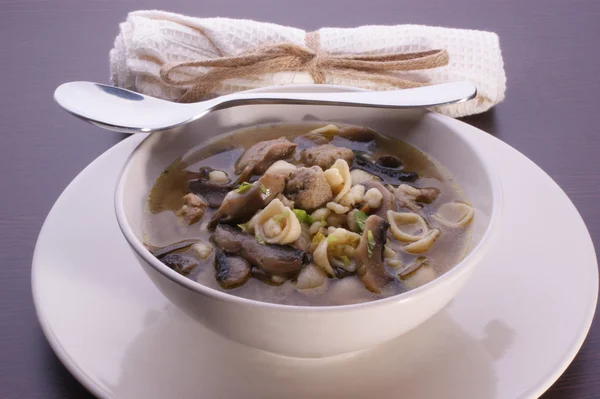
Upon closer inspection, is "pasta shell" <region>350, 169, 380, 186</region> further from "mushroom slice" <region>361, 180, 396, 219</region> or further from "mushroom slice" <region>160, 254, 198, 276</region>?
"mushroom slice" <region>160, 254, 198, 276</region>

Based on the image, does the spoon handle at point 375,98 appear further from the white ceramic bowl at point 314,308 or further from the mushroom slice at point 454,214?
the mushroom slice at point 454,214

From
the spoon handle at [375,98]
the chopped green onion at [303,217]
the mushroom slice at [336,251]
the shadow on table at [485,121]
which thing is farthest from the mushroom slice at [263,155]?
the shadow on table at [485,121]

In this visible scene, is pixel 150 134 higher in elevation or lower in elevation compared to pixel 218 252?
higher

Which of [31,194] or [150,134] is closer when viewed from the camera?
[150,134]

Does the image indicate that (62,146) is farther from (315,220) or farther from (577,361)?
(577,361)

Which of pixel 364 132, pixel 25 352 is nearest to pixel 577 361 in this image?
pixel 364 132
